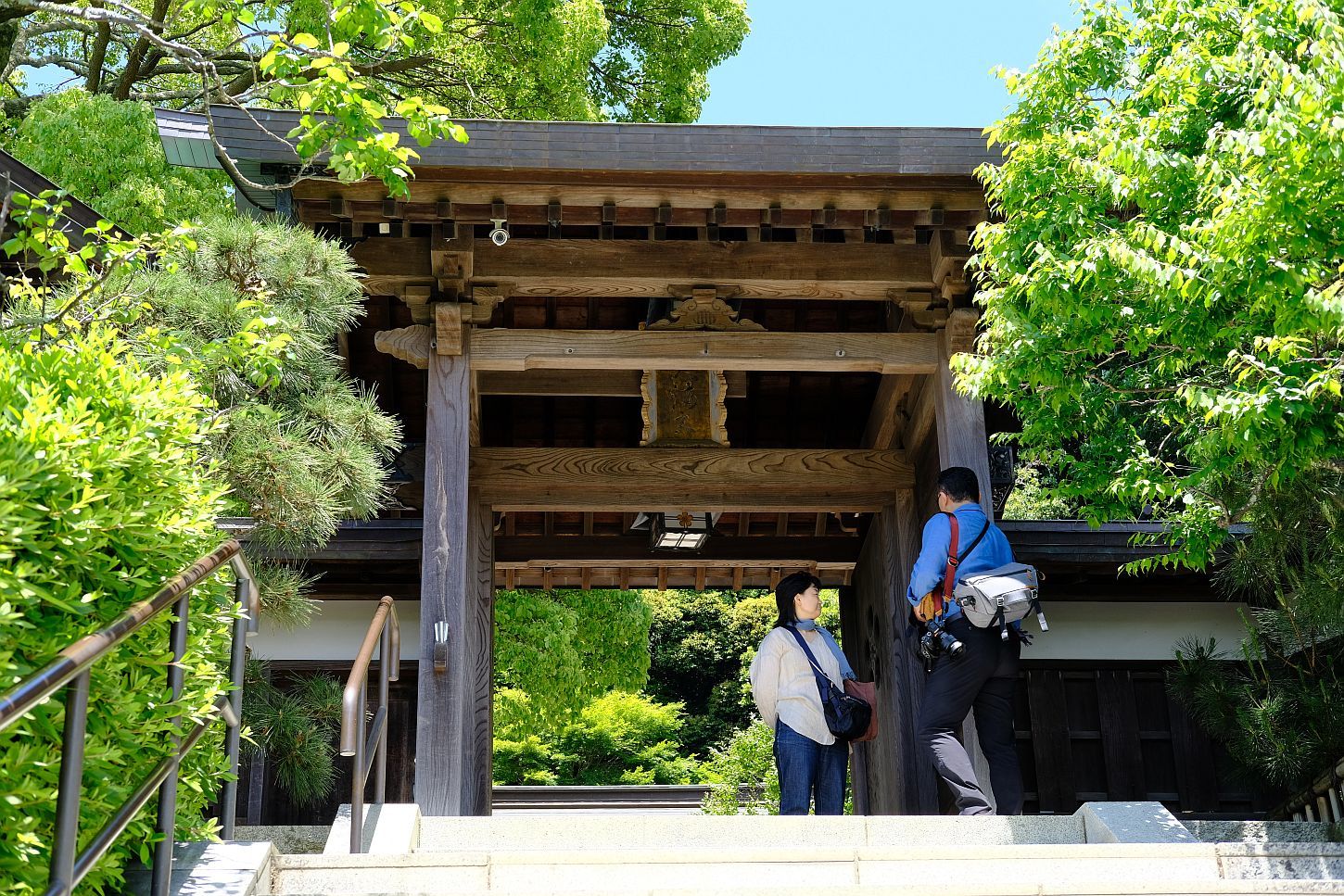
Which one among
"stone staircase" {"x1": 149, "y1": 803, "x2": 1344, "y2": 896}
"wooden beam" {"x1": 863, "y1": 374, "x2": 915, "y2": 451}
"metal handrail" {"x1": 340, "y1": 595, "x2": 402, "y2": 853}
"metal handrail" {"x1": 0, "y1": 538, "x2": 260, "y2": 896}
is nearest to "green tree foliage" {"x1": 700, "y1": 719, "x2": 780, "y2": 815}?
"wooden beam" {"x1": 863, "y1": 374, "x2": 915, "y2": 451}

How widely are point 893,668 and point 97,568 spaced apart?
6.60 m

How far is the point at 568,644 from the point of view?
48.1 ft

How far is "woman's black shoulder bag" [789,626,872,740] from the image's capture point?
6.42 meters

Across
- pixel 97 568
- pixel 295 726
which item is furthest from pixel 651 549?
pixel 97 568

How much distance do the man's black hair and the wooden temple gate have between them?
3.15 feet

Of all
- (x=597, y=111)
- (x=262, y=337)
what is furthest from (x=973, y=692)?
(x=597, y=111)

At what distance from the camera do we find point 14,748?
2705 millimetres

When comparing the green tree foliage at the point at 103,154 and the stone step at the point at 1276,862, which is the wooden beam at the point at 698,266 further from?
the green tree foliage at the point at 103,154

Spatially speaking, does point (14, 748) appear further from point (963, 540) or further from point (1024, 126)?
point (1024, 126)

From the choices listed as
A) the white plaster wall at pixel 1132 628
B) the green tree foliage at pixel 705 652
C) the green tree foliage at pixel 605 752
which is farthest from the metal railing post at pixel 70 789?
the green tree foliage at pixel 705 652

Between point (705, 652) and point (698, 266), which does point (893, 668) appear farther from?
point (705, 652)

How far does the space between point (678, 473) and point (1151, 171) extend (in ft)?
15.0

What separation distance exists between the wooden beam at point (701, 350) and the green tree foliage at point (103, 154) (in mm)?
5303

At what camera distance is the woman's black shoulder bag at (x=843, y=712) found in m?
6.42
